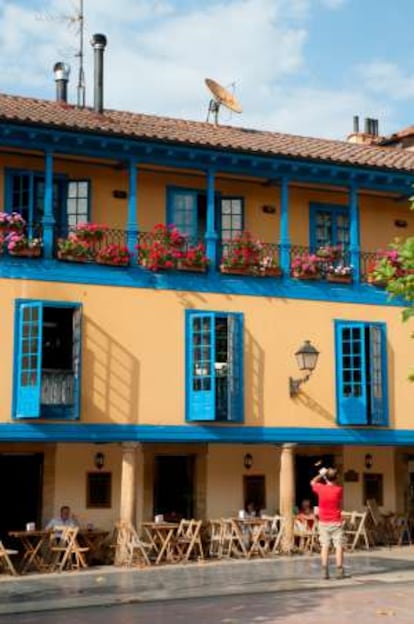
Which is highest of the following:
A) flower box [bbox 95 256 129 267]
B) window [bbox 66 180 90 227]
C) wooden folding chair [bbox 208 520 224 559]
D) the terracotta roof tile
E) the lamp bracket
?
the terracotta roof tile

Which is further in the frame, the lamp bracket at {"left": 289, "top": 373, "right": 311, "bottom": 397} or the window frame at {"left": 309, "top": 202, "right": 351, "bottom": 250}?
the window frame at {"left": 309, "top": 202, "right": 351, "bottom": 250}

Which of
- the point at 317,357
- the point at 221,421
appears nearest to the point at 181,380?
the point at 221,421

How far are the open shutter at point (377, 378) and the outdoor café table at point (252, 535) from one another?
11.1ft

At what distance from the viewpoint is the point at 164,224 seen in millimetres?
23219

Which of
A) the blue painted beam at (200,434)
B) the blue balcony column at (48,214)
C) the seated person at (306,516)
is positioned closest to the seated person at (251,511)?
the seated person at (306,516)

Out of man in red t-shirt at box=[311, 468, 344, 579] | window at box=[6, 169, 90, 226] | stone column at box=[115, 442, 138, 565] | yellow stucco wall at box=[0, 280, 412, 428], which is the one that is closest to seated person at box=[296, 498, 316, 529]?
yellow stucco wall at box=[0, 280, 412, 428]

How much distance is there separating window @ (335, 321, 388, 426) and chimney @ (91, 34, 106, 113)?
7539 millimetres

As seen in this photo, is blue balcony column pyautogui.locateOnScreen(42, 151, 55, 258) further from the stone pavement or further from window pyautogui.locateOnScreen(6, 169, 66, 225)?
the stone pavement

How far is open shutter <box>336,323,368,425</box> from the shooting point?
2295 centimetres

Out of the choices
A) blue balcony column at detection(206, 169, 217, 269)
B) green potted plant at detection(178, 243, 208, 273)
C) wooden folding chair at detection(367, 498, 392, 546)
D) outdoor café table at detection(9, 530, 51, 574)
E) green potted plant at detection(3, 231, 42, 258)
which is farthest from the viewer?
wooden folding chair at detection(367, 498, 392, 546)

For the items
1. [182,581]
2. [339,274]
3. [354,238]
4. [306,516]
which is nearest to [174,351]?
[339,274]

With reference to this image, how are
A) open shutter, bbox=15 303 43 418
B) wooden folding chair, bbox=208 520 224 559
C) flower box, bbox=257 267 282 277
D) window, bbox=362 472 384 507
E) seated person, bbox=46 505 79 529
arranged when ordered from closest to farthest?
1. open shutter, bbox=15 303 43 418
2. seated person, bbox=46 505 79 529
3. wooden folding chair, bbox=208 520 224 559
4. flower box, bbox=257 267 282 277
5. window, bbox=362 472 384 507

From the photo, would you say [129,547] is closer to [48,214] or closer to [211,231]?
[48,214]

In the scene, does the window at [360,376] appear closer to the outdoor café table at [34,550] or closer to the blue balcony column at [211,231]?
the blue balcony column at [211,231]
